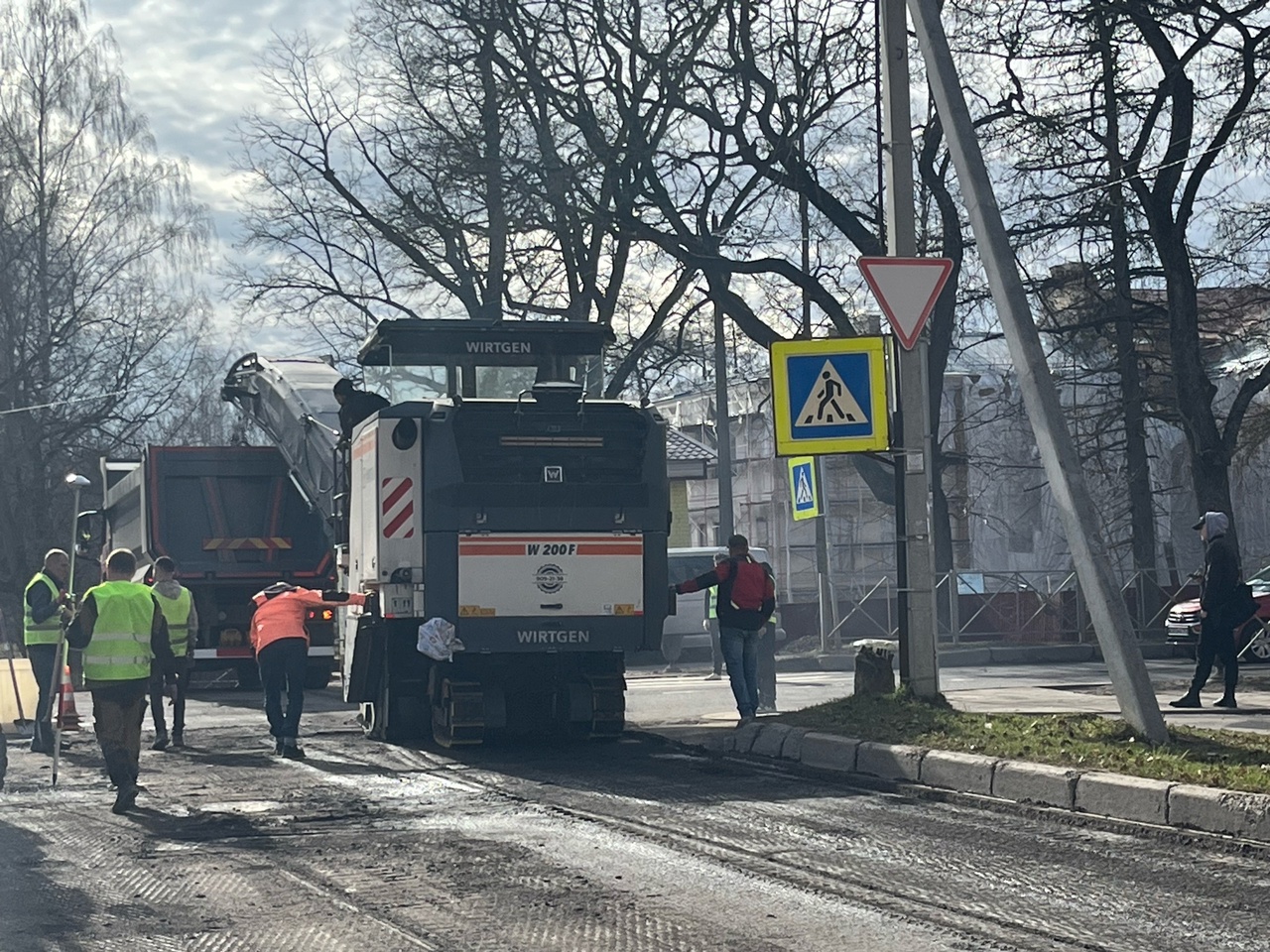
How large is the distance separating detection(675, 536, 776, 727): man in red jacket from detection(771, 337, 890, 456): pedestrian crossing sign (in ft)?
7.12

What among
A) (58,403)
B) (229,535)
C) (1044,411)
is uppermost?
(58,403)

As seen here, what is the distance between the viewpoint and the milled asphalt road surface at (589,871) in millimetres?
6781

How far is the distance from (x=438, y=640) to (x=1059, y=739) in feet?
16.3

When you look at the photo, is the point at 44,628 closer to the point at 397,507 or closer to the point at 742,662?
the point at 397,507

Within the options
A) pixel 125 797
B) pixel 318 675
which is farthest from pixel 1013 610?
pixel 125 797

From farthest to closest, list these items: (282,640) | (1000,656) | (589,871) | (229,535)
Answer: (1000,656), (229,535), (282,640), (589,871)

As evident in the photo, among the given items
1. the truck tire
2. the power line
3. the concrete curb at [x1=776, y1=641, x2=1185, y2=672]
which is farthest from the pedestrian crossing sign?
the power line

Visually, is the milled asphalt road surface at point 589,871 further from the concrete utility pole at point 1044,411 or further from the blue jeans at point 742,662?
the blue jeans at point 742,662

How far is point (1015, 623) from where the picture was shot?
30.9 meters

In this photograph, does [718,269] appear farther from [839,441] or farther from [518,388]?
[839,441]

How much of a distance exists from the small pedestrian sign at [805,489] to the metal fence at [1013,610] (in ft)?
19.3

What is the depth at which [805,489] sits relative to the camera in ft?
79.1

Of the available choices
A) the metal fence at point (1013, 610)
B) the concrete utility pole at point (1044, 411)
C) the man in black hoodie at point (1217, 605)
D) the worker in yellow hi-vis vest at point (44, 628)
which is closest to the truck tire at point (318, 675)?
the worker in yellow hi-vis vest at point (44, 628)

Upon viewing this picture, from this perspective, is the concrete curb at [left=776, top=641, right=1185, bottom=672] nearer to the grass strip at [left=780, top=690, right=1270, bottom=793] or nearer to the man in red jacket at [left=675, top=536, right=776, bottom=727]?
the man in red jacket at [left=675, top=536, right=776, bottom=727]
